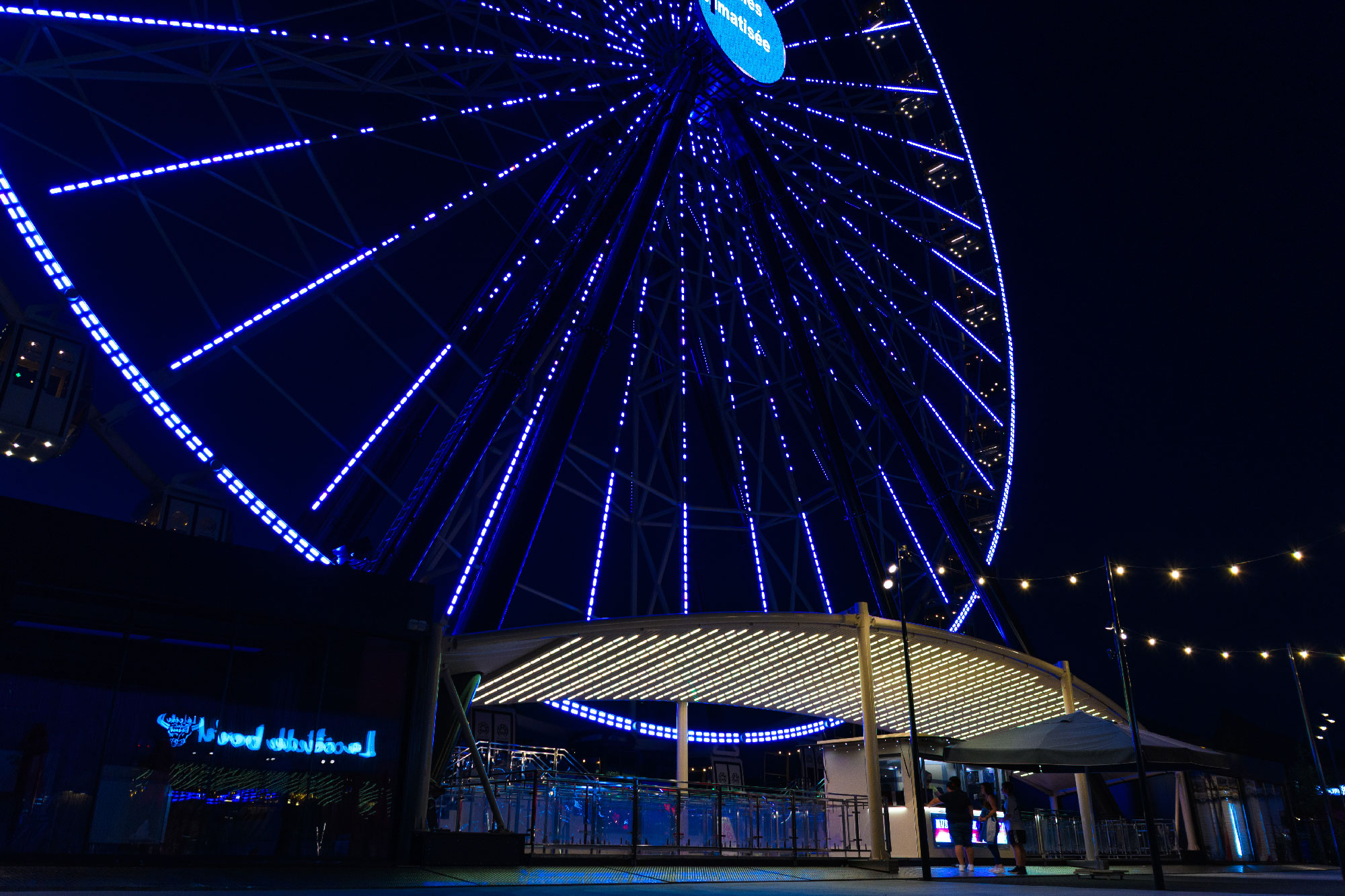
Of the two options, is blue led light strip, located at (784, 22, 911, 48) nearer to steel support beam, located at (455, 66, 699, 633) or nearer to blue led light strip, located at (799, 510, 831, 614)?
steel support beam, located at (455, 66, 699, 633)

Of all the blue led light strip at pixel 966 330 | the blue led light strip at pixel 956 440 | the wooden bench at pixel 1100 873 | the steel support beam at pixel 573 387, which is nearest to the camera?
the steel support beam at pixel 573 387

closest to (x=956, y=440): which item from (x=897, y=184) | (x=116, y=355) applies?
(x=897, y=184)

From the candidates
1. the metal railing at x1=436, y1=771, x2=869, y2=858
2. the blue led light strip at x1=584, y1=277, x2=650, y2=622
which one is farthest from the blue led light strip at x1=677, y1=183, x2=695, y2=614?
the metal railing at x1=436, y1=771, x2=869, y2=858

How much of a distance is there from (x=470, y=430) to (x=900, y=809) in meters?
11.6

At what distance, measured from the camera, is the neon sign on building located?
933 centimetres

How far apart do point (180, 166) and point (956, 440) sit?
723 inches

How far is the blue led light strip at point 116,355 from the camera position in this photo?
9789 millimetres

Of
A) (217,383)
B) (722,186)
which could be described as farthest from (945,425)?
(217,383)

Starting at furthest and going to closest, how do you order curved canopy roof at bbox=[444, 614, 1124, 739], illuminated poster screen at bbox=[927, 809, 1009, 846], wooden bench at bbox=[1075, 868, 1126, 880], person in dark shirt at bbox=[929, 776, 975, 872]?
illuminated poster screen at bbox=[927, 809, 1009, 846] → person in dark shirt at bbox=[929, 776, 975, 872] → wooden bench at bbox=[1075, 868, 1126, 880] → curved canopy roof at bbox=[444, 614, 1124, 739]

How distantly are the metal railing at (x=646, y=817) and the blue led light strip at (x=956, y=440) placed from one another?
11565mm

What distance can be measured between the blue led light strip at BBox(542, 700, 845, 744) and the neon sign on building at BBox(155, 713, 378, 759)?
27.1ft

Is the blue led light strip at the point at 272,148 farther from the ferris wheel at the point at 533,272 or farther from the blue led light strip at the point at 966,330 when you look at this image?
the blue led light strip at the point at 966,330

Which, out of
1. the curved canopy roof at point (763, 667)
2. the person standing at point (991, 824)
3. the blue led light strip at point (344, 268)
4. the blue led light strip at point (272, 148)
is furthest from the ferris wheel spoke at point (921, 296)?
the person standing at point (991, 824)

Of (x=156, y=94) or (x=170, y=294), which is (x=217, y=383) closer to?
(x=170, y=294)
